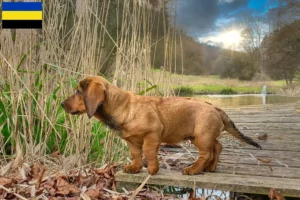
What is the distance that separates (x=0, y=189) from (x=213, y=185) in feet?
4.44

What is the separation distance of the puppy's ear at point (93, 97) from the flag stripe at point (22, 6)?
135 cm

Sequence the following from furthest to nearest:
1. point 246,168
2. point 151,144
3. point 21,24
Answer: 1. point 21,24
2. point 246,168
3. point 151,144

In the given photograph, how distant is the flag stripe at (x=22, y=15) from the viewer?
11.1 feet

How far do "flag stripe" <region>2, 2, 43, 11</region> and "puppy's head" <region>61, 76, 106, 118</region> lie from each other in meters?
1.29

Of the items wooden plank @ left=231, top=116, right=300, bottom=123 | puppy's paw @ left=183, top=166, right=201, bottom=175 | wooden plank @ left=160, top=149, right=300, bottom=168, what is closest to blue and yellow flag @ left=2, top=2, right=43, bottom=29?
wooden plank @ left=160, top=149, right=300, bottom=168

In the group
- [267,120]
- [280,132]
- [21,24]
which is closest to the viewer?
[21,24]

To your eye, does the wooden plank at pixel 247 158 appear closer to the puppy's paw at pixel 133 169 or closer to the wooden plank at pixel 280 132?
the puppy's paw at pixel 133 169

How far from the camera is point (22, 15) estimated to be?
136 inches

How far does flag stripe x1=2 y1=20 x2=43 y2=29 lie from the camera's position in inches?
132

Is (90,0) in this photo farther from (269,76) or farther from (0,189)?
(269,76)

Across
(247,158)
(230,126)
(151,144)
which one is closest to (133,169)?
(151,144)

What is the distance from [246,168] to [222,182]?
1.99ft

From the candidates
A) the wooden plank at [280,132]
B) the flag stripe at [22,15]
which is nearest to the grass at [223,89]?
the wooden plank at [280,132]

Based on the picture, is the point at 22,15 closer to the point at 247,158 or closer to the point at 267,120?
the point at 247,158
